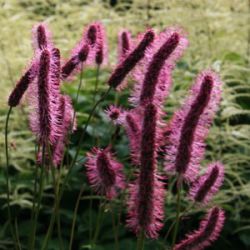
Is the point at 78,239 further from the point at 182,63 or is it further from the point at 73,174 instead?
the point at 182,63

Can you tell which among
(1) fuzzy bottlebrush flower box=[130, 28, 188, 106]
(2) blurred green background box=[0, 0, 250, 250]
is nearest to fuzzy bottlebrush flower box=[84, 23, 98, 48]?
(1) fuzzy bottlebrush flower box=[130, 28, 188, 106]

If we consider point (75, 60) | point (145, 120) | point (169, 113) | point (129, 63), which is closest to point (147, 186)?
point (145, 120)

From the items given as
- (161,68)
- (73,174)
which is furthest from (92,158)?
(73,174)

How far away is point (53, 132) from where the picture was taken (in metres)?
2.04

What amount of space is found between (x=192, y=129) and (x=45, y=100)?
1.45ft

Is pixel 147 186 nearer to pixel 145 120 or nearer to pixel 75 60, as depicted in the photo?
pixel 145 120

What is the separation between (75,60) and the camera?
7.84 feet

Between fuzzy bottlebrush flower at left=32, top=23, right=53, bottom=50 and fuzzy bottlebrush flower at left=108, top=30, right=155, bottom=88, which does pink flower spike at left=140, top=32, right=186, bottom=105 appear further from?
fuzzy bottlebrush flower at left=32, top=23, right=53, bottom=50

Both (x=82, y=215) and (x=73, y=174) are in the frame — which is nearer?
(x=82, y=215)

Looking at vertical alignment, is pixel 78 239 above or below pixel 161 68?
below

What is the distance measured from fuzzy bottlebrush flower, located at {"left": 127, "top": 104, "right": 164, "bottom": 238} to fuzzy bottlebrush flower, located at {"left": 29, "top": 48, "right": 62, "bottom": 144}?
33cm

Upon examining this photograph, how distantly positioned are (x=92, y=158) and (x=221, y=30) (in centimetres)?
396

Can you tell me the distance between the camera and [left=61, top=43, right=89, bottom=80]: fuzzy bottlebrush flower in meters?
2.37

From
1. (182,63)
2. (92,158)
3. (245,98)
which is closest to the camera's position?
(92,158)
